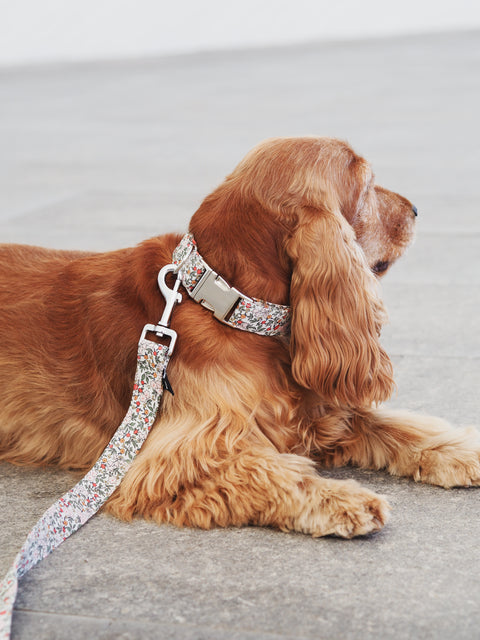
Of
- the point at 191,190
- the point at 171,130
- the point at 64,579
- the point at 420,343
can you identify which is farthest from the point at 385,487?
the point at 171,130

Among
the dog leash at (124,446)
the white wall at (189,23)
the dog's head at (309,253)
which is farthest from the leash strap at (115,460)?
the white wall at (189,23)

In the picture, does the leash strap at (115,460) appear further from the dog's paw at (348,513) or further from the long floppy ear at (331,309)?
the dog's paw at (348,513)

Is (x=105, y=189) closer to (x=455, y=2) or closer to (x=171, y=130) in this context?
(x=171, y=130)

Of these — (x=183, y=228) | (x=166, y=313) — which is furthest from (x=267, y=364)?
(x=183, y=228)

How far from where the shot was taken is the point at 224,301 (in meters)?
3.04

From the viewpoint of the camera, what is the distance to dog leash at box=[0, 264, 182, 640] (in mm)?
2965

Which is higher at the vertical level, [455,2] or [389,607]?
[455,2]

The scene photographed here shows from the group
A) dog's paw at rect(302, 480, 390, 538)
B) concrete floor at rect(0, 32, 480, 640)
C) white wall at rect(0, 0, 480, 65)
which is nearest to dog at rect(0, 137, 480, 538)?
dog's paw at rect(302, 480, 390, 538)

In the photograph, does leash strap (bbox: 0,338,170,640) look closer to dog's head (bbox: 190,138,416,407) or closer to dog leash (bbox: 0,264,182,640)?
dog leash (bbox: 0,264,182,640)

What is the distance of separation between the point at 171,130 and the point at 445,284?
7.95 meters

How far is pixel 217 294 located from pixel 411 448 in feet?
3.25

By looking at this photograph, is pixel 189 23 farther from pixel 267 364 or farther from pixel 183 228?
pixel 267 364

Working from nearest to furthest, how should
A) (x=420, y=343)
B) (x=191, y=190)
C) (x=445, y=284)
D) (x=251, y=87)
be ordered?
(x=420, y=343) → (x=445, y=284) → (x=191, y=190) → (x=251, y=87)

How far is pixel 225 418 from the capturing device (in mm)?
3086
